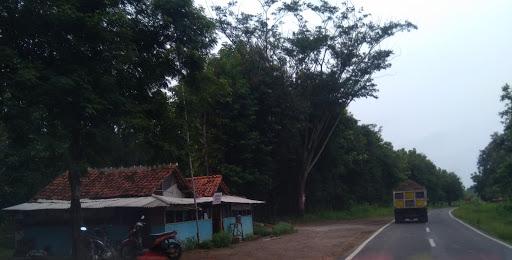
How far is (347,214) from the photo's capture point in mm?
57938

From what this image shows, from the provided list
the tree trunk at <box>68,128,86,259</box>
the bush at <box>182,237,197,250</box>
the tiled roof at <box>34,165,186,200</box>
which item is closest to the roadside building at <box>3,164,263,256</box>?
the tiled roof at <box>34,165,186,200</box>

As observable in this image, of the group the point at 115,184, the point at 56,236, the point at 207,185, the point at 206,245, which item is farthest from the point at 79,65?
the point at 207,185

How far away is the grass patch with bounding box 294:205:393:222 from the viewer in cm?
5122

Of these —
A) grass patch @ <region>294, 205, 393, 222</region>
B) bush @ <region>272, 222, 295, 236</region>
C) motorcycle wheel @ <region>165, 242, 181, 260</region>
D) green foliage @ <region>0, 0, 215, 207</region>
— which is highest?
green foliage @ <region>0, 0, 215, 207</region>

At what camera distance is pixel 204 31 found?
14.8 metres

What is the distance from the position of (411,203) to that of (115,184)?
26064 millimetres

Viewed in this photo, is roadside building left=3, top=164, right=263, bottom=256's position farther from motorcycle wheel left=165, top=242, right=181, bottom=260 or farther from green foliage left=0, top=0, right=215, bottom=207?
green foliage left=0, top=0, right=215, bottom=207

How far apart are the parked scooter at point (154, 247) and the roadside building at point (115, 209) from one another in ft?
3.85

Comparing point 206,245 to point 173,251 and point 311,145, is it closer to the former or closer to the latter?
point 173,251

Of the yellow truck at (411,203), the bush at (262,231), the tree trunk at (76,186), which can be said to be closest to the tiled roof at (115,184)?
the bush at (262,231)

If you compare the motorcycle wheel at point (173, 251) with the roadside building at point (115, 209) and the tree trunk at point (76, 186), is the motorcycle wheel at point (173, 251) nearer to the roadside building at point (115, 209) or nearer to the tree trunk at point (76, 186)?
the tree trunk at point (76, 186)

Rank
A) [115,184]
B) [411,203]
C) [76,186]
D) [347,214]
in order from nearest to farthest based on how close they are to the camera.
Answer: [76,186]
[115,184]
[411,203]
[347,214]

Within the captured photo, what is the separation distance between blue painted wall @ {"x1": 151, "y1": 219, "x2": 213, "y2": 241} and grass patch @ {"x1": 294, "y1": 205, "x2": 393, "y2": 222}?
23.8 meters

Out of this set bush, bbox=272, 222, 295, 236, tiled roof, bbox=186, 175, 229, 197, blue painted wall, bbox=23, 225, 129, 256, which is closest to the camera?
blue painted wall, bbox=23, 225, 129, 256
